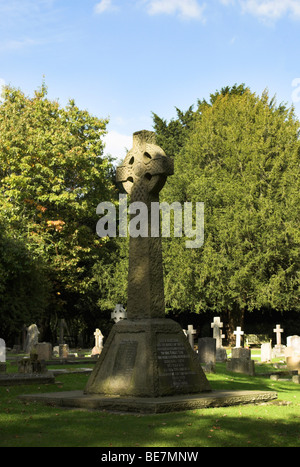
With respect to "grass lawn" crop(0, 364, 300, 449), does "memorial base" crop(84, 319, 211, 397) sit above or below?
above

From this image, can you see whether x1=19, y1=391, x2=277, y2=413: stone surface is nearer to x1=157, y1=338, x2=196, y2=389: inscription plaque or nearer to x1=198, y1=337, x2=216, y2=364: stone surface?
x1=157, y1=338, x2=196, y2=389: inscription plaque

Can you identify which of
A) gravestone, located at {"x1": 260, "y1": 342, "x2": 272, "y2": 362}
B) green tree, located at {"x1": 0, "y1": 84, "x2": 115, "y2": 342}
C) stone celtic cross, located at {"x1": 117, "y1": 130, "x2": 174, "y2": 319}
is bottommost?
gravestone, located at {"x1": 260, "y1": 342, "x2": 272, "y2": 362}

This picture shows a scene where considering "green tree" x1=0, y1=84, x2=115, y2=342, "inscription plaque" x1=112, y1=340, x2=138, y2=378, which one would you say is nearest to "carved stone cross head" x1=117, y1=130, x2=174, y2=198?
"inscription plaque" x1=112, y1=340, x2=138, y2=378

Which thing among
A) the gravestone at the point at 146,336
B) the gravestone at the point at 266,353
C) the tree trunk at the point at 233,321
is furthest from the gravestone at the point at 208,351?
the tree trunk at the point at 233,321

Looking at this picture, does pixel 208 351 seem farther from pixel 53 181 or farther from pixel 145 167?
pixel 53 181

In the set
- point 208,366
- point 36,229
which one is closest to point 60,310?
point 36,229

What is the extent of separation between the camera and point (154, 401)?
29.9ft

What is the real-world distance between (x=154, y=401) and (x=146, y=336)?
1.44 metres

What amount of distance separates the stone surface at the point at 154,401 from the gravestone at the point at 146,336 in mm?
283

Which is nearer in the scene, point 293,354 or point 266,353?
point 293,354

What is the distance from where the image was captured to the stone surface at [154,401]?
357 inches

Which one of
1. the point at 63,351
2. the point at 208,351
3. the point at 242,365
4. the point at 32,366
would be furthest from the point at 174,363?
the point at 63,351

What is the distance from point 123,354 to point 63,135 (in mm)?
24675

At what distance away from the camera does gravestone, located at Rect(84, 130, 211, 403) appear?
10.0 meters
